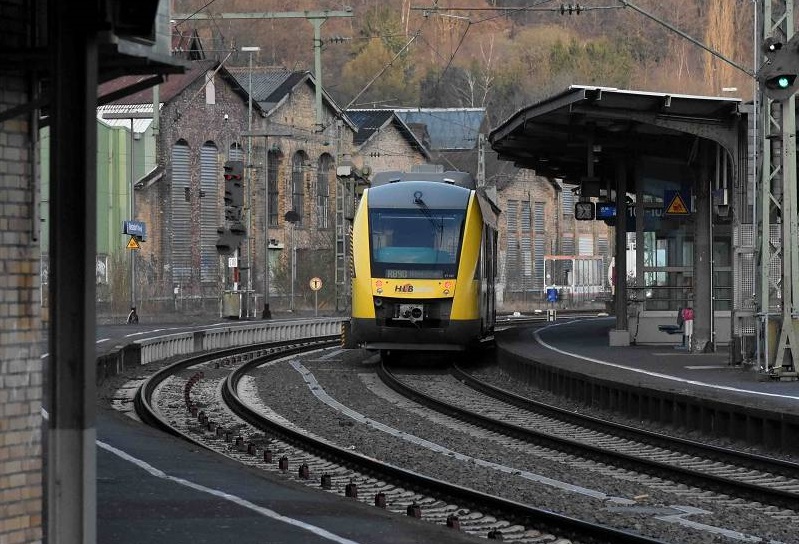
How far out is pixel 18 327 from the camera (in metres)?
9.09

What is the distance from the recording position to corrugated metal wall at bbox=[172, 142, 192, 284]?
70.2 m

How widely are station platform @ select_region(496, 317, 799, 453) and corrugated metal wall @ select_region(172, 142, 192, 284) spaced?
3774cm

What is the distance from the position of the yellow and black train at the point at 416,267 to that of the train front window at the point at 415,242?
0.02 metres

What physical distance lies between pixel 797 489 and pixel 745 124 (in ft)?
45.3

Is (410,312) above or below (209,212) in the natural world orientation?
below

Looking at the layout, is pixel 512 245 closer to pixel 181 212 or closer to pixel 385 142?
pixel 385 142

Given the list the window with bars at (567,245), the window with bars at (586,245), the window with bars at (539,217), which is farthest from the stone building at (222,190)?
the window with bars at (586,245)

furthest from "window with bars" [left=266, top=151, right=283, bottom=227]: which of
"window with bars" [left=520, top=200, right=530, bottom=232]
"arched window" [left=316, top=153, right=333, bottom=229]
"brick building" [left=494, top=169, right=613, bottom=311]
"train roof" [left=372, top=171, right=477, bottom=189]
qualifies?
→ "train roof" [left=372, top=171, right=477, bottom=189]

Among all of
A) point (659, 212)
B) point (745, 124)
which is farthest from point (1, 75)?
point (659, 212)

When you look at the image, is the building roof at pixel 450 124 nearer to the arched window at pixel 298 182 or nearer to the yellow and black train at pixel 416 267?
the arched window at pixel 298 182

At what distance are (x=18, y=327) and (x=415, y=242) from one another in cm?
1988

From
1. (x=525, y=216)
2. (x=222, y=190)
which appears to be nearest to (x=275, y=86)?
(x=222, y=190)

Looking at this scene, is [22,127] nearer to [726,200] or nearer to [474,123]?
[726,200]

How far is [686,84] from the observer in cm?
12475
